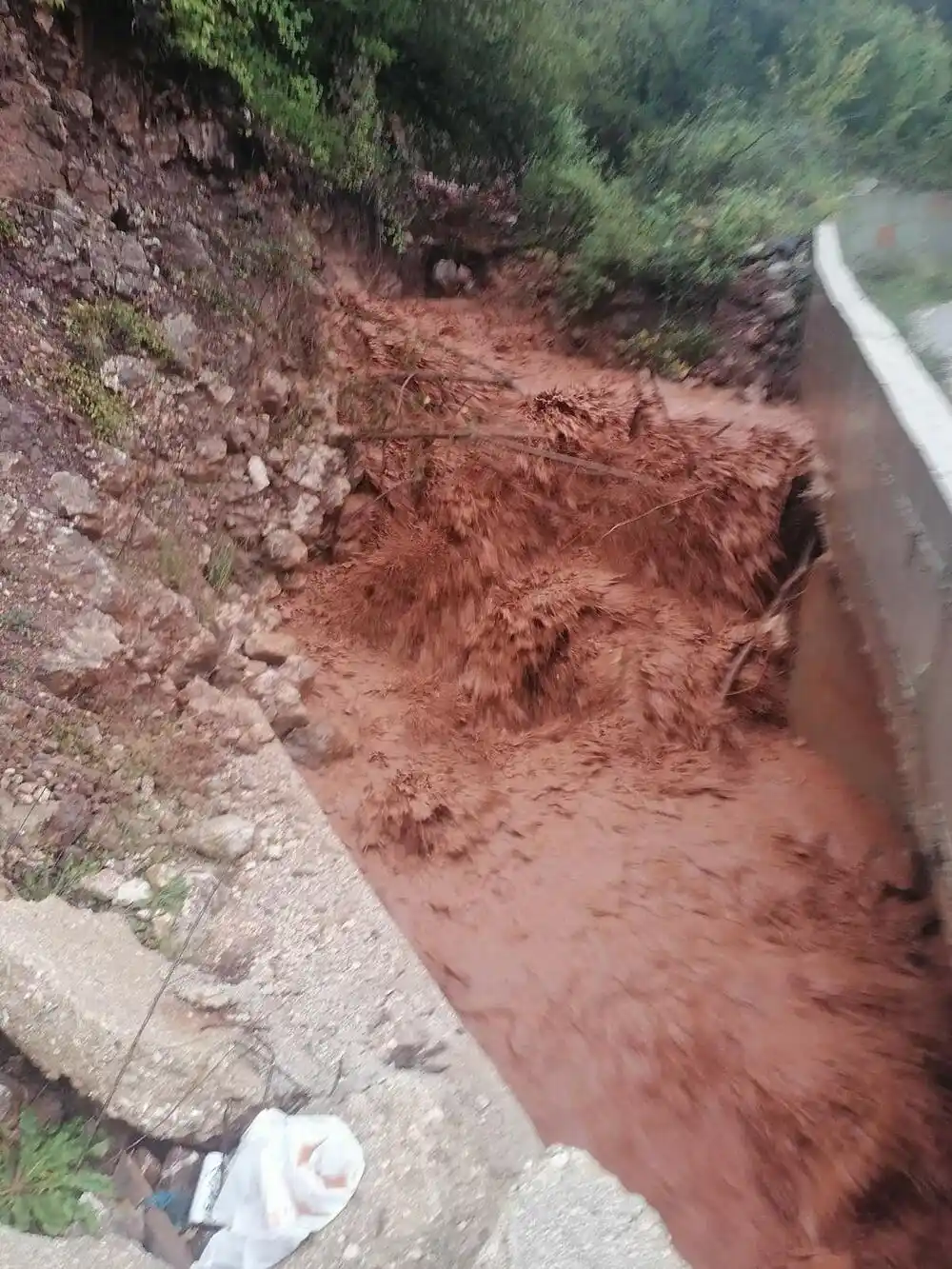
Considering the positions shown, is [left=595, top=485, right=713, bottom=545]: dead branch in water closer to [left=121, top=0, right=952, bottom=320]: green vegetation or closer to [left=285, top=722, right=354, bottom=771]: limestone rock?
[left=121, top=0, right=952, bottom=320]: green vegetation

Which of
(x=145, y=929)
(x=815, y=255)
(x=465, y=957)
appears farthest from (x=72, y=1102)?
(x=815, y=255)

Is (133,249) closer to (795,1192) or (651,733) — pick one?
(651,733)

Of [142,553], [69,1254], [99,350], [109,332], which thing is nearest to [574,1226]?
[69,1254]

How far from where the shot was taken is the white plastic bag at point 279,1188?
2.06 metres

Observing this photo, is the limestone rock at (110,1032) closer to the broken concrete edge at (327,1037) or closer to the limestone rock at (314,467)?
the broken concrete edge at (327,1037)

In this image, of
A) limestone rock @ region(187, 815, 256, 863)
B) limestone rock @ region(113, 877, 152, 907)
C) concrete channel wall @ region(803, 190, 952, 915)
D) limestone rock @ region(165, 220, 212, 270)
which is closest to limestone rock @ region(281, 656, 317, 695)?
limestone rock @ region(187, 815, 256, 863)

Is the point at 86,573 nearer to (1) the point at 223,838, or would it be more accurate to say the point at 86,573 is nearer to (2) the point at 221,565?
(2) the point at 221,565

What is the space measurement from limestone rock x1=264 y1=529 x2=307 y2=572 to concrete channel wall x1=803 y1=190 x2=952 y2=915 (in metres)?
2.92

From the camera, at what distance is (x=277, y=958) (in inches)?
110

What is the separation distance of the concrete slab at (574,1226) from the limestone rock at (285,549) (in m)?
3.37

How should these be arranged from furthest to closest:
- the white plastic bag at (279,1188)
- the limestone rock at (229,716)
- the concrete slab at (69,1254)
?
the limestone rock at (229,716), the white plastic bag at (279,1188), the concrete slab at (69,1254)

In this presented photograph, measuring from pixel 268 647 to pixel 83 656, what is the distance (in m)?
1.21

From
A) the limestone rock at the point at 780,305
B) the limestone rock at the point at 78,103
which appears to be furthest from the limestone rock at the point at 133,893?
the limestone rock at the point at 780,305

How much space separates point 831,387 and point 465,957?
338cm
